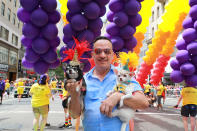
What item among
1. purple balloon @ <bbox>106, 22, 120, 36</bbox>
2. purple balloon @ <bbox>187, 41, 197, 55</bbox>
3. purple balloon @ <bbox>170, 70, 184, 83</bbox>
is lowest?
purple balloon @ <bbox>170, 70, 184, 83</bbox>

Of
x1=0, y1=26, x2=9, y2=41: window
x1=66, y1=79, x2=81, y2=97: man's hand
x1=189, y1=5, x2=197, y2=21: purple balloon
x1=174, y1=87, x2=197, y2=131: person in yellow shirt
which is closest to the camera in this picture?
x1=66, y1=79, x2=81, y2=97: man's hand

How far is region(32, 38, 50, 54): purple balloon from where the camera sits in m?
5.08

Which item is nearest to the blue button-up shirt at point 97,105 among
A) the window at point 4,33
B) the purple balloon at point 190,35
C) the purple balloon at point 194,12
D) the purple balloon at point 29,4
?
the purple balloon at point 29,4

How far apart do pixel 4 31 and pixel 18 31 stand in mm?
6510

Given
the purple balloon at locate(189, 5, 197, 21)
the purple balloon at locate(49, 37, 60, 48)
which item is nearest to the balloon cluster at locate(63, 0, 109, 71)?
the purple balloon at locate(49, 37, 60, 48)

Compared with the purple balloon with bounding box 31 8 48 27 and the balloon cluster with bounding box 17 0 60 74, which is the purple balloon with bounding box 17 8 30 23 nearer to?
the balloon cluster with bounding box 17 0 60 74

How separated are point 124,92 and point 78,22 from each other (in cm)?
386

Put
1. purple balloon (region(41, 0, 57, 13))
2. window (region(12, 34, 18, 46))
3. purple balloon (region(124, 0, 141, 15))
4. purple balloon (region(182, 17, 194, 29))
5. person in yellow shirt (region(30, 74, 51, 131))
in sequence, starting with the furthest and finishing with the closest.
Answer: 1. window (region(12, 34, 18, 46))
2. purple balloon (region(182, 17, 194, 29))
3. purple balloon (region(124, 0, 141, 15))
4. person in yellow shirt (region(30, 74, 51, 131))
5. purple balloon (region(41, 0, 57, 13))

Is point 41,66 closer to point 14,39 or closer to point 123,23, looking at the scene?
point 123,23

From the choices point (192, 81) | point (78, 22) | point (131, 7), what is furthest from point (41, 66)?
point (192, 81)

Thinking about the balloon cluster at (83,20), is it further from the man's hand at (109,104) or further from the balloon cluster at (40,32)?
→ the man's hand at (109,104)

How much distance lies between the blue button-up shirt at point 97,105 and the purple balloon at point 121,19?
4120mm

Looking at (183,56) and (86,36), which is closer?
(86,36)

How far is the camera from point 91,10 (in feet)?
16.9
